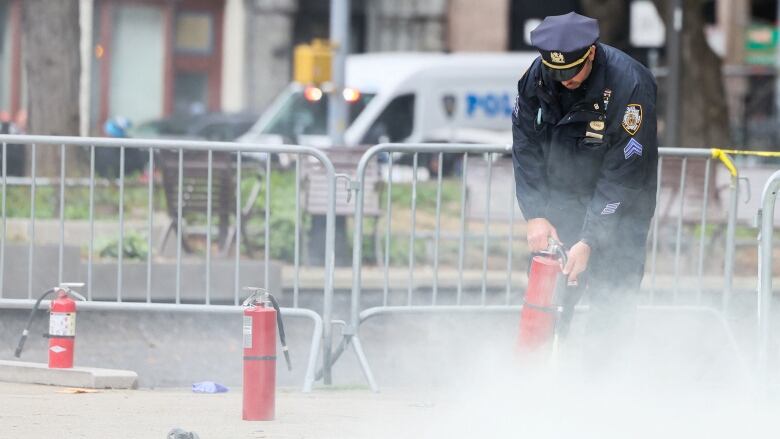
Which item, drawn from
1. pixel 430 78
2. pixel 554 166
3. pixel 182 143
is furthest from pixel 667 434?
pixel 430 78

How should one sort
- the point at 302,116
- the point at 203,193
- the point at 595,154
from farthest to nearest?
the point at 302,116 → the point at 203,193 → the point at 595,154

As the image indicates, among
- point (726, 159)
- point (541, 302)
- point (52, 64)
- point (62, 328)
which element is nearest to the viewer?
point (541, 302)

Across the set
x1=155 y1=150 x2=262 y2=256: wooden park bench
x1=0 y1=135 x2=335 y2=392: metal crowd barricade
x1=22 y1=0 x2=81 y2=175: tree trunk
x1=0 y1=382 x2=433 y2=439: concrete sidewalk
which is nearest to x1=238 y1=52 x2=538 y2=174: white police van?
x1=22 y1=0 x2=81 y2=175: tree trunk

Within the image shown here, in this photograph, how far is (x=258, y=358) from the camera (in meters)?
6.12

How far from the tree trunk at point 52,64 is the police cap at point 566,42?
8737mm

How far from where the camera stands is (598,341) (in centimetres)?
626

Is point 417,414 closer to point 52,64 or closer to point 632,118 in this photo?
point 632,118

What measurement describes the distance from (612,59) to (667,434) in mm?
1478

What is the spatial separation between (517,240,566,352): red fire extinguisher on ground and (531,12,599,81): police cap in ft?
2.35

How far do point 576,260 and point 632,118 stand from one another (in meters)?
0.58

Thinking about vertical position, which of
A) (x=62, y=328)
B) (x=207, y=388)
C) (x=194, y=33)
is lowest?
(x=207, y=388)

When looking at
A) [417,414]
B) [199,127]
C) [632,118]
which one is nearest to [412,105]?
[199,127]

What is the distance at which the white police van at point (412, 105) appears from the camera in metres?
21.1

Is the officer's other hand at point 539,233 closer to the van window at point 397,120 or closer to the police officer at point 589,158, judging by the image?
the police officer at point 589,158
